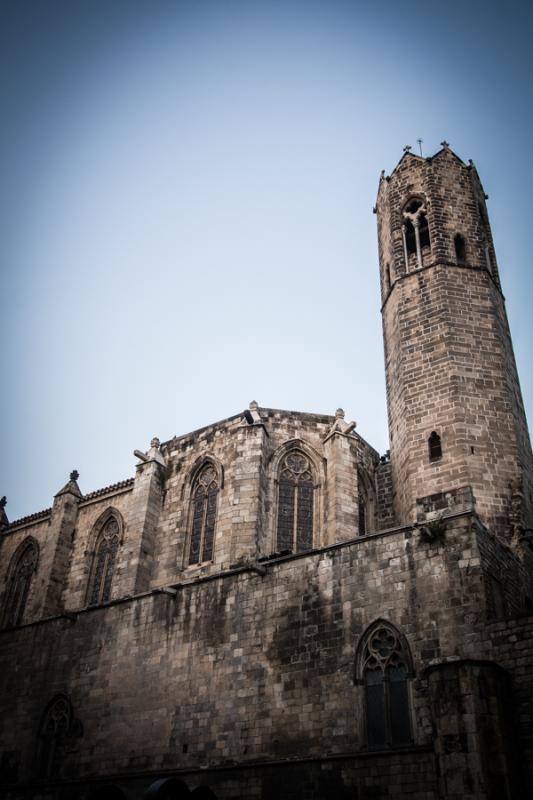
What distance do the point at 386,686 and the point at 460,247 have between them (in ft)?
43.1

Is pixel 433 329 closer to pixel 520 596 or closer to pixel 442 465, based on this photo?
pixel 442 465

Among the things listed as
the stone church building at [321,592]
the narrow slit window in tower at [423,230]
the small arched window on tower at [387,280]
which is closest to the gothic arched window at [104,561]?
the stone church building at [321,592]

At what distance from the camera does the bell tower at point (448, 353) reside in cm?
1719

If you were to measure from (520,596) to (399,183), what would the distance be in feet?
44.4

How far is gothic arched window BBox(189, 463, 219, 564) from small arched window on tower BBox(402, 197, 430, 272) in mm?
8657

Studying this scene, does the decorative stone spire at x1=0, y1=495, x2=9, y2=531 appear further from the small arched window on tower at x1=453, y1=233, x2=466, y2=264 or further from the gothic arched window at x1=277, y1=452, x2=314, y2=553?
the small arched window on tower at x1=453, y1=233, x2=466, y2=264

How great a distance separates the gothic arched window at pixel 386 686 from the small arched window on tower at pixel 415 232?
11.4m

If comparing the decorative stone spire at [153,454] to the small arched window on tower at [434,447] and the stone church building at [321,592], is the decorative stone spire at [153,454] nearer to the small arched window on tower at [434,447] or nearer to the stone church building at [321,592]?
the stone church building at [321,592]

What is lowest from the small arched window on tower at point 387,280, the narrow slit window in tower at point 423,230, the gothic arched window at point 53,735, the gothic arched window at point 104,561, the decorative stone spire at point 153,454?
the gothic arched window at point 53,735

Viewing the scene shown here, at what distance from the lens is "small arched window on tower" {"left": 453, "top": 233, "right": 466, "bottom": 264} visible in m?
21.0

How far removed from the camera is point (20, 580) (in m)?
26.6

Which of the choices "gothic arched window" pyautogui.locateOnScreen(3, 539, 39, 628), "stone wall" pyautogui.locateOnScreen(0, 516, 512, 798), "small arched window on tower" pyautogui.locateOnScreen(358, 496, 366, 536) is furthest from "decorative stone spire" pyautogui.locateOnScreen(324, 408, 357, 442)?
"gothic arched window" pyautogui.locateOnScreen(3, 539, 39, 628)

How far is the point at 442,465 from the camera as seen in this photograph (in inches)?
686

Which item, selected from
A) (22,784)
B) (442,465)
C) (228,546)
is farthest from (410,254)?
(22,784)
